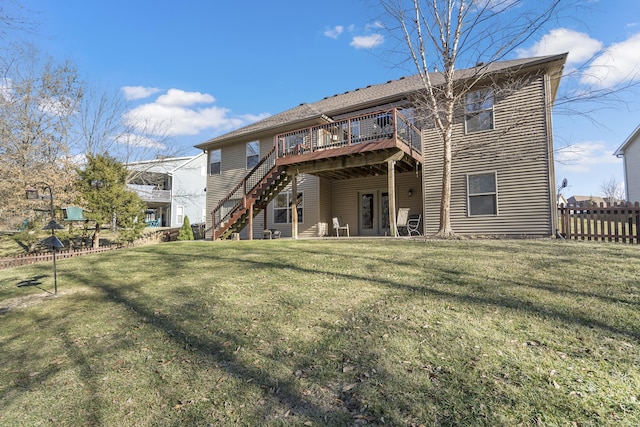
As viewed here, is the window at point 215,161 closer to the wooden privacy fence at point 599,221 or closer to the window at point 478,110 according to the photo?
the window at point 478,110

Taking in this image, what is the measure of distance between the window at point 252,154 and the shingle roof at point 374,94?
2.08ft

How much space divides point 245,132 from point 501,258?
13.1 meters

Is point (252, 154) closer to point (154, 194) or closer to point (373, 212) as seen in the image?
point (373, 212)

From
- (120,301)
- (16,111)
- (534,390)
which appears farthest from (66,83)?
(534,390)

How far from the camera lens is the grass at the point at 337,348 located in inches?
82.2

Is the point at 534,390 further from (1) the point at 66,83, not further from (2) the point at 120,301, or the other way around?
(1) the point at 66,83

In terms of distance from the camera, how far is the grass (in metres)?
2.09

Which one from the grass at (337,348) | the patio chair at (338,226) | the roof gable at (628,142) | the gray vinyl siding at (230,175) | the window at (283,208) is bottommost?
the grass at (337,348)

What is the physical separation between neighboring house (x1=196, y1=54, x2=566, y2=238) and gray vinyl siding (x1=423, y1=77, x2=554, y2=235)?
1.1 inches

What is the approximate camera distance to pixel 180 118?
24.1m

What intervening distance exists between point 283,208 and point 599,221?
11522 mm

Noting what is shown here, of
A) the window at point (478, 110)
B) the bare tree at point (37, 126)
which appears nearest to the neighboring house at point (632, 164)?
the window at point (478, 110)

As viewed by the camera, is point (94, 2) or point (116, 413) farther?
point (94, 2)

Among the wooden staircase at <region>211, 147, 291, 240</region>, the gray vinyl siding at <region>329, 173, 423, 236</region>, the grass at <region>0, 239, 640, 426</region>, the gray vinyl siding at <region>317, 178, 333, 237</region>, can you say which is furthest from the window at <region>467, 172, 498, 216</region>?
the wooden staircase at <region>211, 147, 291, 240</region>
